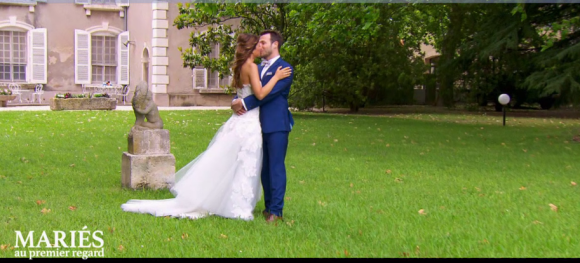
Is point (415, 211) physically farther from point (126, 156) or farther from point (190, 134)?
point (190, 134)

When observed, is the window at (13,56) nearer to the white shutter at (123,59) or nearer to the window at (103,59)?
the window at (103,59)

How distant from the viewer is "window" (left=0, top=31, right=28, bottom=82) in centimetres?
2714

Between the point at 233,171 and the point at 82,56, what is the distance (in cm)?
2398

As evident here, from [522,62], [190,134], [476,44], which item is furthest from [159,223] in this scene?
[522,62]

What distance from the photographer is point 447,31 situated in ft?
95.1

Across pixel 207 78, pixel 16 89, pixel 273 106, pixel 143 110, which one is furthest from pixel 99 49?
pixel 273 106

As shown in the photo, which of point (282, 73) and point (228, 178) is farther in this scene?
point (228, 178)

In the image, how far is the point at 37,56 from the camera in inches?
1076

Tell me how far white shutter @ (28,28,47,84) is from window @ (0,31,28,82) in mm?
390

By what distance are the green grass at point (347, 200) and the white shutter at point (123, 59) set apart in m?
15.2

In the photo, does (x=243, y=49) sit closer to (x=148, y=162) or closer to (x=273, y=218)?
(x=273, y=218)

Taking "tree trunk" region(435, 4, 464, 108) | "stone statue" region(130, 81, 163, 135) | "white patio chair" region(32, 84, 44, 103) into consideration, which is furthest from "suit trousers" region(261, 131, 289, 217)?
"white patio chair" region(32, 84, 44, 103)
